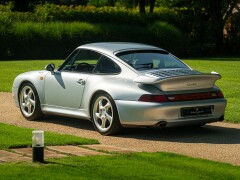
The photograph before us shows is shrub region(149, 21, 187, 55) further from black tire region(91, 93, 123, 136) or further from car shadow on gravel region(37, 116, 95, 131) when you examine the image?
black tire region(91, 93, 123, 136)

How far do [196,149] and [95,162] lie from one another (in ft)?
6.50

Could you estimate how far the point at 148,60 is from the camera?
39.5ft

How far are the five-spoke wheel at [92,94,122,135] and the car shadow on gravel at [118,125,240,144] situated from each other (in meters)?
0.24

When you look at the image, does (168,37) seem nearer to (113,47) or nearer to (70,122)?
(70,122)

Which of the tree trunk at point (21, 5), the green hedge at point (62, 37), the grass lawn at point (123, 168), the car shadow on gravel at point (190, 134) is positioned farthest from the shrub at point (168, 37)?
the grass lawn at point (123, 168)

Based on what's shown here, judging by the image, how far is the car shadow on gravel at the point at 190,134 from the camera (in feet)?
36.3

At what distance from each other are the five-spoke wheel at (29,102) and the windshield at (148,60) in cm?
186

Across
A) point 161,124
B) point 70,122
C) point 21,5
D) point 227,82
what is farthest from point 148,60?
point 21,5

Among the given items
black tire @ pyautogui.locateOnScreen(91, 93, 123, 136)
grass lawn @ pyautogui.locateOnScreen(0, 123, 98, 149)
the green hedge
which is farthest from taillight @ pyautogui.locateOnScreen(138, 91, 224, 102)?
the green hedge

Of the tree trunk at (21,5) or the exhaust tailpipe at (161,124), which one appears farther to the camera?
the tree trunk at (21,5)

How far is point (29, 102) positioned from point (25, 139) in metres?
2.76

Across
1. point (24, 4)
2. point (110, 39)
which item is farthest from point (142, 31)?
Result: point (24, 4)

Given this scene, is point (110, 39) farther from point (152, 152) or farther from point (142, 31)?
point (152, 152)

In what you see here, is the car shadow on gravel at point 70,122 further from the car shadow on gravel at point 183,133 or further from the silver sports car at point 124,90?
the silver sports car at point 124,90
